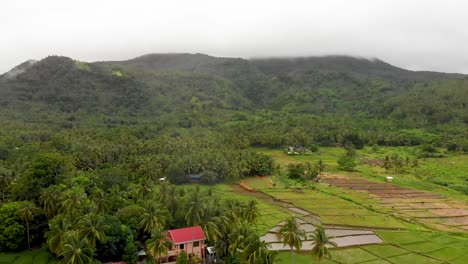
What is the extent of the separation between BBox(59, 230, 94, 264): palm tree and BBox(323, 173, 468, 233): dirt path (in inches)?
2282

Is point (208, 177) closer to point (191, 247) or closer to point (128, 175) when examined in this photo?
point (128, 175)

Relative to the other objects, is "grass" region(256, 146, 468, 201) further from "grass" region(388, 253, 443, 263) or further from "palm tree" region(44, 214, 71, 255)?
"palm tree" region(44, 214, 71, 255)

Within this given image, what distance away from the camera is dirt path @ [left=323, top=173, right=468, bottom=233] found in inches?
2795

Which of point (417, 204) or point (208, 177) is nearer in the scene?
point (417, 204)

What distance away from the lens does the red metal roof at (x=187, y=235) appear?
50688 mm

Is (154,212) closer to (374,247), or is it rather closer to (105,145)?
(374,247)

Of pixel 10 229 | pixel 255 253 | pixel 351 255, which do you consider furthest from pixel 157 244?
pixel 351 255

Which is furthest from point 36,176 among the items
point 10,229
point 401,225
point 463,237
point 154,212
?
point 463,237

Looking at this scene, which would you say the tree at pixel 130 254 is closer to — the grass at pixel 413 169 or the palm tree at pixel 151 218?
the palm tree at pixel 151 218

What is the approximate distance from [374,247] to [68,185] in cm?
5088

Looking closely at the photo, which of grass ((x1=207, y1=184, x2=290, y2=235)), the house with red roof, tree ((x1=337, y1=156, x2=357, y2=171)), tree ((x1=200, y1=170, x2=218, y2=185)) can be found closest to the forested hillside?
tree ((x1=200, y1=170, x2=218, y2=185))

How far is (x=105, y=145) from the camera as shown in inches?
4476

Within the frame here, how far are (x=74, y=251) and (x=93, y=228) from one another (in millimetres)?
5748

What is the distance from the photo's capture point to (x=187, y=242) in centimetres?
5081
